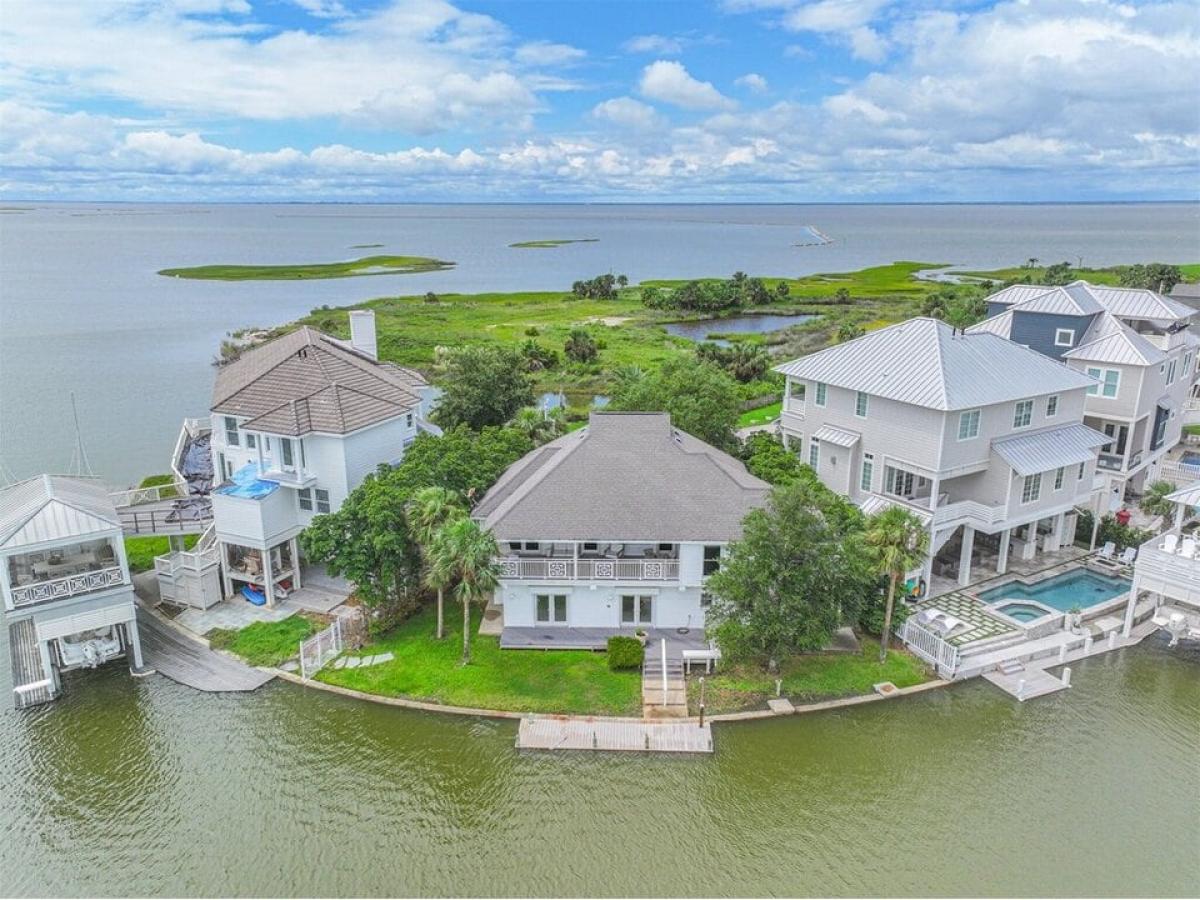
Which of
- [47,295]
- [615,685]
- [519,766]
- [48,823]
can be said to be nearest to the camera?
[48,823]

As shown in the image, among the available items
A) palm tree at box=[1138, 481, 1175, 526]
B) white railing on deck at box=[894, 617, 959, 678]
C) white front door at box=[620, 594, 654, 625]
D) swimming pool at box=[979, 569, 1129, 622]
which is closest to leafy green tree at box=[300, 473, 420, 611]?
white front door at box=[620, 594, 654, 625]

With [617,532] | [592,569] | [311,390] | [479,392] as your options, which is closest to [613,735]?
[592,569]

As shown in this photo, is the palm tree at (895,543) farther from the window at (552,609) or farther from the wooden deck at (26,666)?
the wooden deck at (26,666)

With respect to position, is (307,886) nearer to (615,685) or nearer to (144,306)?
(615,685)

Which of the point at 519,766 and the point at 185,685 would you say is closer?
the point at 519,766

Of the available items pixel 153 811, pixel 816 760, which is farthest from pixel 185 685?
pixel 816 760

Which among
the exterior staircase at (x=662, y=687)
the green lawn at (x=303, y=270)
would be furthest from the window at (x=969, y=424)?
the green lawn at (x=303, y=270)

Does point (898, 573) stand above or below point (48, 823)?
above
